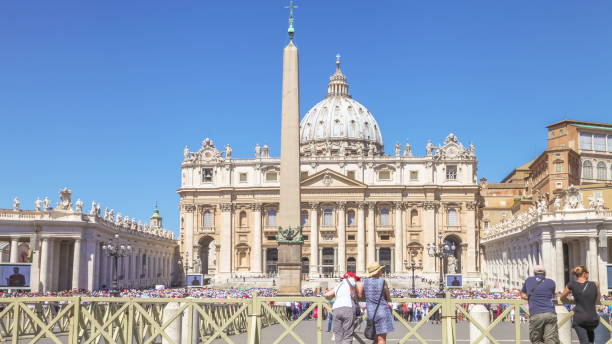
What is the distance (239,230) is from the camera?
87250 millimetres

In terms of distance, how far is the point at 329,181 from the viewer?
8500 centimetres

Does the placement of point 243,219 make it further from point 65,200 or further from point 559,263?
point 559,263

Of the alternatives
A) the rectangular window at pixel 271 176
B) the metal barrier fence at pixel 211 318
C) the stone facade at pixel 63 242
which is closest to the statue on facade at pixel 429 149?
the rectangular window at pixel 271 176

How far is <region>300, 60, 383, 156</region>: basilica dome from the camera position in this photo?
4665 inches

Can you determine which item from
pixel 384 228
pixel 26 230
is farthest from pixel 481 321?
pixel 384 228

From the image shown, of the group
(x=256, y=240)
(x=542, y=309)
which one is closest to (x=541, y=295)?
(x=542, y=309)

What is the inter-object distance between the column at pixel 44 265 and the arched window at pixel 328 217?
1580 inches

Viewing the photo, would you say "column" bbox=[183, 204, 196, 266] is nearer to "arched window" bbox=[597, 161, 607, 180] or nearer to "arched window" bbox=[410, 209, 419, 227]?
"arched window" bbox=[410, 209, 419, 227]

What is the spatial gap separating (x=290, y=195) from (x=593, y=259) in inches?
887

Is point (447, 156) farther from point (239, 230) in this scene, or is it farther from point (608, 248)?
point (608, 248)

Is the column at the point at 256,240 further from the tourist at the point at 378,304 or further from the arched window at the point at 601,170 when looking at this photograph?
the tourist at the point at 378,304

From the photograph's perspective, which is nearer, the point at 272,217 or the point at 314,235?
the point at 314,235

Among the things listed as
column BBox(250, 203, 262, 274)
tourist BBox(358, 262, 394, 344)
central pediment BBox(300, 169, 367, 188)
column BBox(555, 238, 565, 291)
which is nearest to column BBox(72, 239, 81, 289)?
column BBox(555, 238, 565, 291)

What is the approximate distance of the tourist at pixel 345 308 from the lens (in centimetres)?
1076
